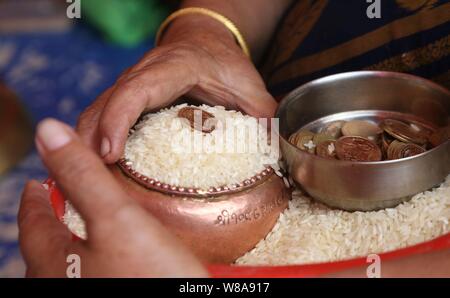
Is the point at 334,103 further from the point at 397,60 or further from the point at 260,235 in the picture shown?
the point at 260,235

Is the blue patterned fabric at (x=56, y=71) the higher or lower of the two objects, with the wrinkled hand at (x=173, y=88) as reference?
lower

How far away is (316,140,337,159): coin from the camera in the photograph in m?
1.01

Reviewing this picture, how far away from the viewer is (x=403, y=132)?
1.04 meters

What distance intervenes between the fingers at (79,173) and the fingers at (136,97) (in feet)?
0.89

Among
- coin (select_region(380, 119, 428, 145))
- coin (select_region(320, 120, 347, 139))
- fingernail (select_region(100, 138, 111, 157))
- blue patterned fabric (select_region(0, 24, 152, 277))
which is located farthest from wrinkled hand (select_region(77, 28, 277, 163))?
blue patterned fabric (select_region(0, 24, 152, 277))

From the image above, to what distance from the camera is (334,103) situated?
3.70 feet

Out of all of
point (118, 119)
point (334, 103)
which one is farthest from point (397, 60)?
point (118, 119)

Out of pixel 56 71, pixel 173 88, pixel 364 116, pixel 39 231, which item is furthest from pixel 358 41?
pixel 56 71

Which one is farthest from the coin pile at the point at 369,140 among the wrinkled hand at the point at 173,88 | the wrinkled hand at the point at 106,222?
the wrinkled hand at the point at 106,222

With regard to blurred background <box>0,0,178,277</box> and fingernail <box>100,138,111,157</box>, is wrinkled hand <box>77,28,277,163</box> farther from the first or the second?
A: blurred background <box>0,0,178,277</box>

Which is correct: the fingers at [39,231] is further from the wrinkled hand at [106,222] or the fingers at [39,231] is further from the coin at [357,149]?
the coin at [357,149]

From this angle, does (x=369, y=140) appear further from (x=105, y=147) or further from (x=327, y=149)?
(x=105, y=147)

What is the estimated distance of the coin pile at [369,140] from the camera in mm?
995

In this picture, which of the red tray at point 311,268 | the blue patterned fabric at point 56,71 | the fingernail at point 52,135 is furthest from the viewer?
the blue patterned fabric at point 56,71
